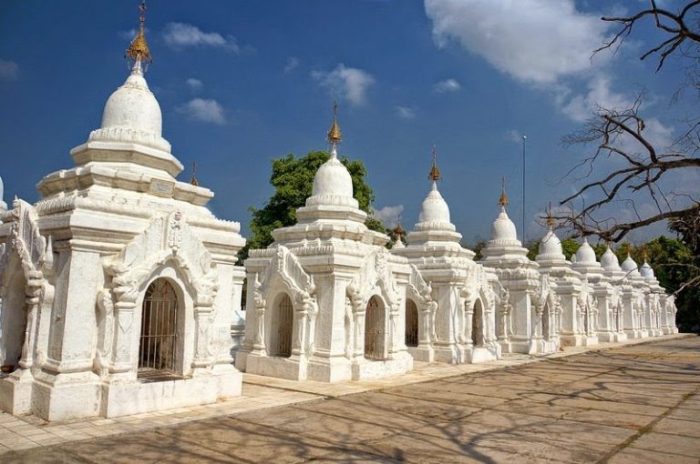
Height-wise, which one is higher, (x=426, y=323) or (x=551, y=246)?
(x=551, y=246)

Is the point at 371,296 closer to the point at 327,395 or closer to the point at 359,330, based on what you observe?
the point at 359,330

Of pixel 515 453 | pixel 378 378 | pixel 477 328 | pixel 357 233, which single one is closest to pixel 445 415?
pixel 515 453

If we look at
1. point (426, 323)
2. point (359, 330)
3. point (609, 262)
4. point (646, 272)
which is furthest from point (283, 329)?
point (646, 272)

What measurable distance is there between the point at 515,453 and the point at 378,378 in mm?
6452

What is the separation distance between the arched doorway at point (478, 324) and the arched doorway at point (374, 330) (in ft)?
17.7

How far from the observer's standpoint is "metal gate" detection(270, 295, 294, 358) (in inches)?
561

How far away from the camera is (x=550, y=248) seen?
95.0 feet

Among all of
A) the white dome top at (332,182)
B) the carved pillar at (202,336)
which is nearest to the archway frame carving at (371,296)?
the white dome top at (332,182)

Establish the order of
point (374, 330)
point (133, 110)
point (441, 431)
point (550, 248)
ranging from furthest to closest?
point (550, 248)
point (374, 330)
point (133, 110)
point (441, 431)

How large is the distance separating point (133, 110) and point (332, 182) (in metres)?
5.98

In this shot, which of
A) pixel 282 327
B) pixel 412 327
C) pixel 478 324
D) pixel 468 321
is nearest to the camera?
pixel 282 327

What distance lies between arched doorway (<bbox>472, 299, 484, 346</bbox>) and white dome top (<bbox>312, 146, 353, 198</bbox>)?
269 inches

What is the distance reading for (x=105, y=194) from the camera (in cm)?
948

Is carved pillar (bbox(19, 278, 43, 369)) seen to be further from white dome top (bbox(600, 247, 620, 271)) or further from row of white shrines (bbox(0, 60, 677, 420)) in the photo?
white dome top (bbox(600, 247, 620, 271))
